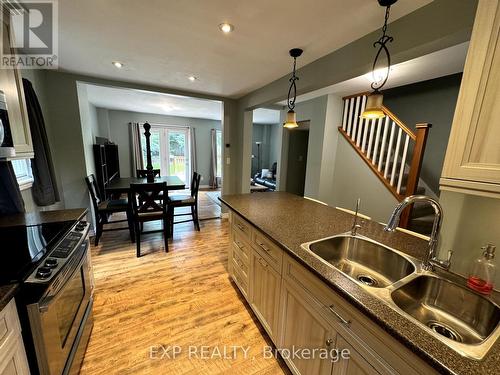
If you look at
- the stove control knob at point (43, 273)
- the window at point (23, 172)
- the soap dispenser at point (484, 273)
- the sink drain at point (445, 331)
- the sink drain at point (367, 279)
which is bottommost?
the sink drain at point (367, 279)

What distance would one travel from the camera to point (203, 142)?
729 cm

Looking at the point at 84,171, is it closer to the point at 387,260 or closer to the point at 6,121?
the point at 6,121

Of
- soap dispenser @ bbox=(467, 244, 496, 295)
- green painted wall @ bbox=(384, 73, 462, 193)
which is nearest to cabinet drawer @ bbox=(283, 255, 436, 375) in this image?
soap dispenser @ bbox=(467, 244, 496, 295)

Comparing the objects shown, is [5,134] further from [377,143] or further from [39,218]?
[377,143]

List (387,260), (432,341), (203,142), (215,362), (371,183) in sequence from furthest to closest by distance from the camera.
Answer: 1. (203,142)
2. (371,183)
3. (215,362)
4. (387,260)
5. (432,341)

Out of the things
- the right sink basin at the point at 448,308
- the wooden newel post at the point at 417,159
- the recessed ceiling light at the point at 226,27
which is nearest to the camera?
the right sink basin at the point at 448,308

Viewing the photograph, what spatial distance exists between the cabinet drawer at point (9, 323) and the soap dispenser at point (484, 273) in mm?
1954

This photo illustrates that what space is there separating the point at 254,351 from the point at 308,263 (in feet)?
3.32

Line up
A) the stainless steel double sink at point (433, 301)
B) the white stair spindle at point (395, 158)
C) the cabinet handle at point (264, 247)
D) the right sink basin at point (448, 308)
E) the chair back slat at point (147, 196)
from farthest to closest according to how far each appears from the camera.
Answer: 1. the white stair spindle at point (395, 158)
2. the chair back slat at point (147, 196)
3. the cabinet handle at point (264, 247)
4. the right sink basin at point (448, 308)
5. the stainless steel double sink at point (433, 301)

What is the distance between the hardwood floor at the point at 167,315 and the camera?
57.0 inches

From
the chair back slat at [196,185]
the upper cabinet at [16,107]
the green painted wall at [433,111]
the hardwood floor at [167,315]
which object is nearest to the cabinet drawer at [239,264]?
the hardwood floor at [167,315]

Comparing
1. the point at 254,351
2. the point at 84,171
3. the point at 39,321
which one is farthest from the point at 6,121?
the point at 254,351

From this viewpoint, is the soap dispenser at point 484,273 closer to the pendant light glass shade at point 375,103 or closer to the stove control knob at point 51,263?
the pendant light glass shade at point 375,103

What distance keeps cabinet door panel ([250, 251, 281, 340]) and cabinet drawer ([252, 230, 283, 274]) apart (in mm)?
48
